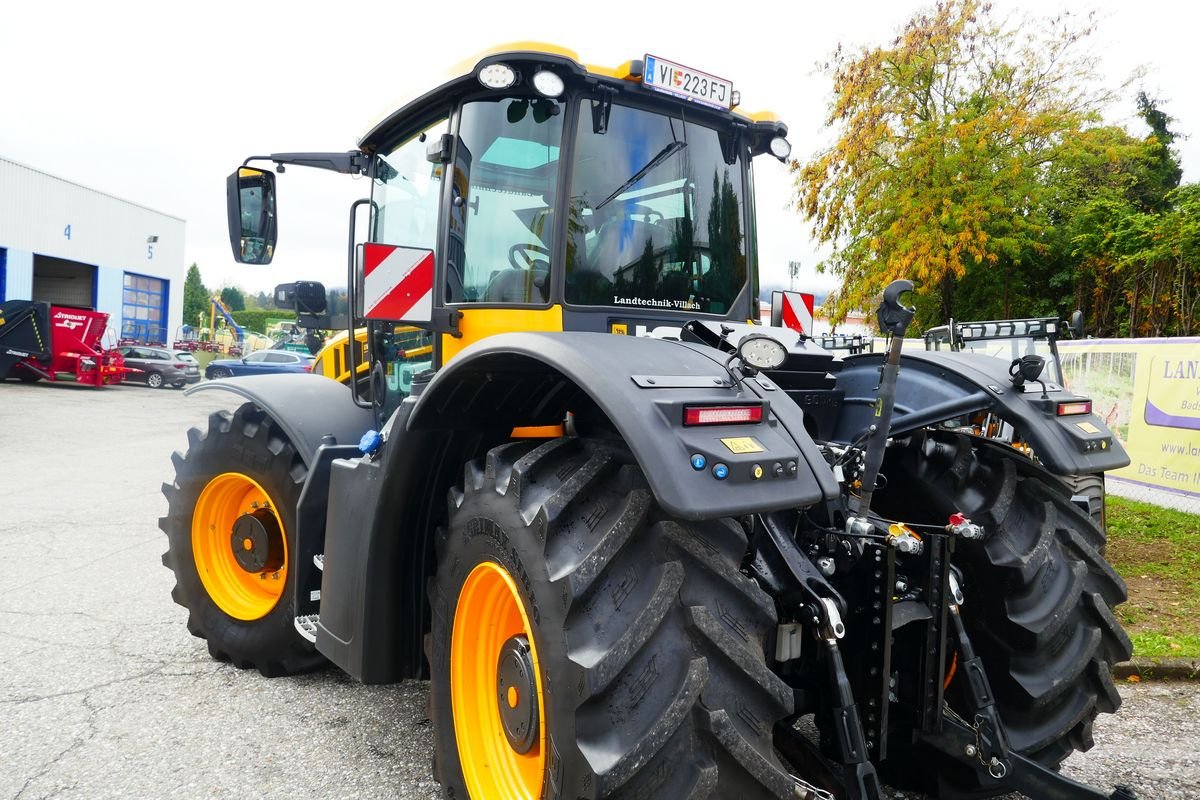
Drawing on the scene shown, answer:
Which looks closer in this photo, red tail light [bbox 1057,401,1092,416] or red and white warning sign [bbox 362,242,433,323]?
red tail light [bbox 1057,401,1092,416]

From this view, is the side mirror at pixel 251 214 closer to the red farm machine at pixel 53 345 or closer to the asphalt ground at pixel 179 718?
the asphalt ground at pixel 179 718

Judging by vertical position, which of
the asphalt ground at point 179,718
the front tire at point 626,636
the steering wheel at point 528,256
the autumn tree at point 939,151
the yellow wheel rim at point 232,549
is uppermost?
the autumn tree at point 939,151

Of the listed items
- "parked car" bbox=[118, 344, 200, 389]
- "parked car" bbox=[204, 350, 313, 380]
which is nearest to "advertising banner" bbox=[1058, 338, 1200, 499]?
"parked car" bbox=[204, 350, 313, 380]

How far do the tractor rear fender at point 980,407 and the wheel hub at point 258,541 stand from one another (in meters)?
2.66

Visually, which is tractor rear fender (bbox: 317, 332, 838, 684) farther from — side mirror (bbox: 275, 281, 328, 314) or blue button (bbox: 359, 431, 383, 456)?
side mirror (bbox: 275, 281, 328, 314)

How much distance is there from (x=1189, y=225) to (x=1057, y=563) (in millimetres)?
14108

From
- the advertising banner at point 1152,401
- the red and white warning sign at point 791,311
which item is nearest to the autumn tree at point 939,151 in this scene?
the advertising banner at point 1152,401

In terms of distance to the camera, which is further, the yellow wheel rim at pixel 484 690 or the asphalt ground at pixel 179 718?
the asphalt ground at pixel 179 718

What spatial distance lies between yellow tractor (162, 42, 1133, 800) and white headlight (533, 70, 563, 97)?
18 mm

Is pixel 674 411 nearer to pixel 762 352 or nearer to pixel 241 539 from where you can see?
pixel 762 352

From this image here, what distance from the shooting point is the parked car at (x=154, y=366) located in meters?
27.0

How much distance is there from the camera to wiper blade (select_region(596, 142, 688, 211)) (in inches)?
120

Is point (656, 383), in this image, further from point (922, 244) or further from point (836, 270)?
point (836, 270)

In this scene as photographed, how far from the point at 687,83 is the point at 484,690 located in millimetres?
2305
